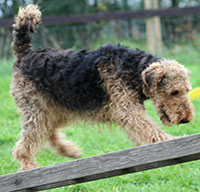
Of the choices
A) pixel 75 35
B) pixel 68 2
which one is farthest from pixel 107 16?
pixel 68 2

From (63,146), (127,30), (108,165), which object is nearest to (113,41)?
(127,30)

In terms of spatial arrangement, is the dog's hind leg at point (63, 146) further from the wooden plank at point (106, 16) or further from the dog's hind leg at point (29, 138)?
the wooden plank at point (106, 16)

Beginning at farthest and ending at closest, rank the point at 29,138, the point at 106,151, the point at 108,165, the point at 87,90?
the point at 106,151
the point at 29,138
the point at 87,90
the point at 108,165

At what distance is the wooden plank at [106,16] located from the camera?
1045cm

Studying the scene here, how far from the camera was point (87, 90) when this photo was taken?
13.3 ft

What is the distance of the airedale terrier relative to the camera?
368cm

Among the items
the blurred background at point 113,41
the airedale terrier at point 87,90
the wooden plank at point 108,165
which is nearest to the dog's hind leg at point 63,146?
the airedale terrier at point 87,90

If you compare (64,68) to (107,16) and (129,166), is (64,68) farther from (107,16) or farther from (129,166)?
(107,16)

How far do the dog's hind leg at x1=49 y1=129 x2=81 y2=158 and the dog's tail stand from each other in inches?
43.8

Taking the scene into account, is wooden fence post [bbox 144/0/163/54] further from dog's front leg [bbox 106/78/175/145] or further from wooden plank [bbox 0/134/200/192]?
wooden plank [bbox 0/134/200/192]

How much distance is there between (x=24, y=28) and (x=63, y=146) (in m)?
1.56

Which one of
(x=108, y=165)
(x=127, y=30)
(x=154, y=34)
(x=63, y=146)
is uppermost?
(x=108, y=165)

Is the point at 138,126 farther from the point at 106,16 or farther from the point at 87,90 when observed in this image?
the point at 106,16

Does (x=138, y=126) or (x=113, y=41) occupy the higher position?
(x=138, y=126)
